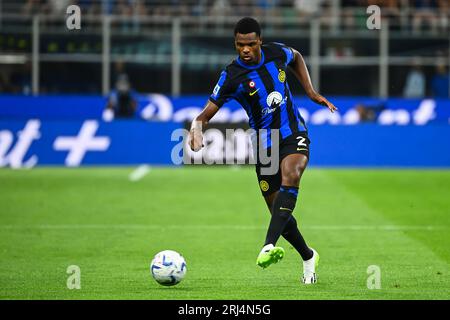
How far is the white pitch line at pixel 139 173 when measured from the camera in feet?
69.6

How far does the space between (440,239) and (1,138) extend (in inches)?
498

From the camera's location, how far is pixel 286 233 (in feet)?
31.0

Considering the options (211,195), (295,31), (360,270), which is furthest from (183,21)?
(360,270)

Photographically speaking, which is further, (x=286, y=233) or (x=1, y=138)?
(x=1, y=138)

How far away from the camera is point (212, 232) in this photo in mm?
13828

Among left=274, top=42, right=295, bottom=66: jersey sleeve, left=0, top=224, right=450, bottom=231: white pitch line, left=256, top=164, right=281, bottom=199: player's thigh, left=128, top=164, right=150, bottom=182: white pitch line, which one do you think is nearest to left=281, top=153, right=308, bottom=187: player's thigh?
left=256, top=164, right=281, bottom=199: player's thigh

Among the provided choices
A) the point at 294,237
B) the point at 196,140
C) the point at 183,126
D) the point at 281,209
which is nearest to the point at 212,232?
the point at 294,237

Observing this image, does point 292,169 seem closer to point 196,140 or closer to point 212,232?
point 196,140

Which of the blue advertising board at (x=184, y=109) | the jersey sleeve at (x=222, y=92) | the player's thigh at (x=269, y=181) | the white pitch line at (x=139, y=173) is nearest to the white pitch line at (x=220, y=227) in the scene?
the player's thigh at (x=269, y=181)

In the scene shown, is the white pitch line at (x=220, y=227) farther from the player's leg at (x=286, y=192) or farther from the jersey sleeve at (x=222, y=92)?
the jersey sleeve at (x=222, y=92)

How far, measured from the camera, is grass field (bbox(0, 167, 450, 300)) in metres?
9.15

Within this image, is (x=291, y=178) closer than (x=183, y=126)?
Yes

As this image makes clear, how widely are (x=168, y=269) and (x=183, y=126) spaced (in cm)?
1442
